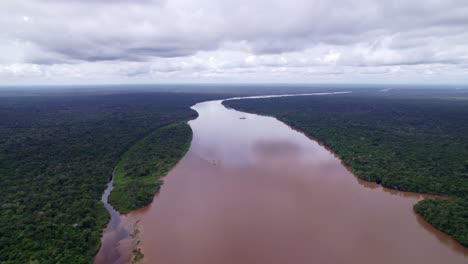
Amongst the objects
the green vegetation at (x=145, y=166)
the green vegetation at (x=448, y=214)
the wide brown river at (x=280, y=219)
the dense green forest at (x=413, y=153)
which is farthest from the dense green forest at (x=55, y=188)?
the dense green forest at (x=413, y=153)

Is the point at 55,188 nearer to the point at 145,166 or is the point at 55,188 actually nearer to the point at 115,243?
the point at 145,166

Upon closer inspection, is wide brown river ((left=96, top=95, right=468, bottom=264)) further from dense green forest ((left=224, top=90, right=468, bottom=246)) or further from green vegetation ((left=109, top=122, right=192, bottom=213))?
dense green forest ((left=224, top=90, right=468, bottom=246))

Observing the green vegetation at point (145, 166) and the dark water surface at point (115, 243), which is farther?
the green vegetation at point (145, 166)

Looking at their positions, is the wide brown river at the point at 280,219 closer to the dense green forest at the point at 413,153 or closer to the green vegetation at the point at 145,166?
the green vegetation at the point at 145,166

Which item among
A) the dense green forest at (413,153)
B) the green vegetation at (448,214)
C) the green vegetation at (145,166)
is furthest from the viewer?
the green vegetation at (145,166)

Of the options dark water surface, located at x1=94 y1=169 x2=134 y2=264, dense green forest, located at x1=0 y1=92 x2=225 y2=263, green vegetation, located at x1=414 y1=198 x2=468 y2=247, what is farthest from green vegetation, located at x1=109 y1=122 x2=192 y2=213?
green vegetation, located at x1=414 y1=198 x2=468 y2=247

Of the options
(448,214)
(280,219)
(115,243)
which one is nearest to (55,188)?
(115,243)
